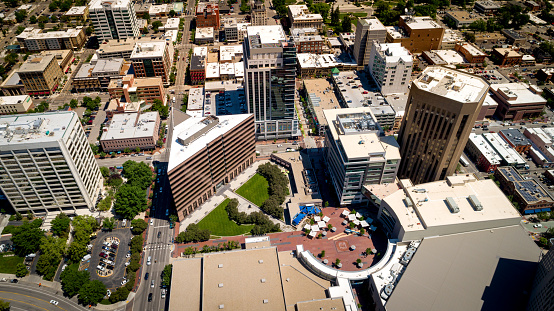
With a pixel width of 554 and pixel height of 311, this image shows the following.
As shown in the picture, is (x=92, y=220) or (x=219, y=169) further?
(x=219, y=169)

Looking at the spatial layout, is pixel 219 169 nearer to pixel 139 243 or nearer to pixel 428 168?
pixel 139 243

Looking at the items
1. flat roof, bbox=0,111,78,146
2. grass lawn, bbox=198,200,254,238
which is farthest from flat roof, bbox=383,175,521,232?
flat roof, bbox=0,111,78,146

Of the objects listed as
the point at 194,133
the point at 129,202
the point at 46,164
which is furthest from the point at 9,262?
the point at 194,133

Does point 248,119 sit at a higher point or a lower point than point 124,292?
higher

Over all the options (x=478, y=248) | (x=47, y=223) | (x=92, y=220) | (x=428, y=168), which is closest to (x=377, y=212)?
(x=428, y=168)

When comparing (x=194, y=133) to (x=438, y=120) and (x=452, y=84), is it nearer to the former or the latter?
(x=438, y=120)

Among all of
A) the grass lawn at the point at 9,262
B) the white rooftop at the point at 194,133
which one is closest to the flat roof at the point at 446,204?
the white rooftop at the point at 194,133
